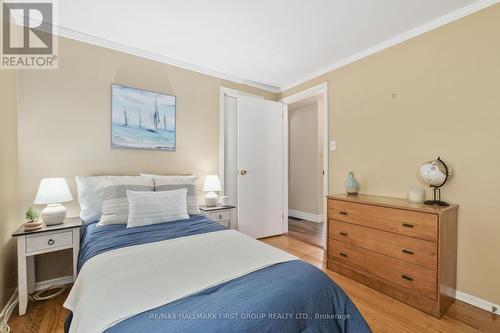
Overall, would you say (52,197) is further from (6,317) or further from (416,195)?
(416,195)

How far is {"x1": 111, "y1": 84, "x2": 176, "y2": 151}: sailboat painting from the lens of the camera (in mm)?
2457

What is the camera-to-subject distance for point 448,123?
199 centimetres

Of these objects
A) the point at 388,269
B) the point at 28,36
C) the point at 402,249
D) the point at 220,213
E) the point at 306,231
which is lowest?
the point at 306,231

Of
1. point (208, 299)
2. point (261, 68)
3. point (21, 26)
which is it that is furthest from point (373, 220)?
point (21, 26)

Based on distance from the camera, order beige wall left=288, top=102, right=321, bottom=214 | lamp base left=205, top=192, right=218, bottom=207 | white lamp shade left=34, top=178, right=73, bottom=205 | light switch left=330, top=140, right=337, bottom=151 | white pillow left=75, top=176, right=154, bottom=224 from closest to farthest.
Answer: white lamp shade left=34, top=178, right=73, bottom=205, white pillow left=75, top=176, right=154, bottom=224, lamp base left=205, top=192, right=218, bottom=207, light switch left=330, top=140, right=337, bottom=151, beige wall left=288, top=102, right=321, bottom=214

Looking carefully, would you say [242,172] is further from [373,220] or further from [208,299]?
[208,299]

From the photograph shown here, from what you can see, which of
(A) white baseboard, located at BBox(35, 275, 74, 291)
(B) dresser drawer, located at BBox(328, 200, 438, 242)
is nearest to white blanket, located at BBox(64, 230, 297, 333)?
(B) dresser drawer, located at BBox(328, 200, 438, 242)

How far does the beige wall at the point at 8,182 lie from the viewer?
1.69m

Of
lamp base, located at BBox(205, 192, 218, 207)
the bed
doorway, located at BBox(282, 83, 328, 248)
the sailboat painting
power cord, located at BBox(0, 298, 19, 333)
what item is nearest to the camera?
the bed

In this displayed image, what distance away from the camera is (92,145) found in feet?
7.64

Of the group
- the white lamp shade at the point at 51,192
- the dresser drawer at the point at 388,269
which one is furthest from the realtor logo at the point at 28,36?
the dresser drawer at the point at 388,269

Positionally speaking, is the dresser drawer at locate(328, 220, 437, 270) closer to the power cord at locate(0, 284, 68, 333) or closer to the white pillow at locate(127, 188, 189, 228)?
the white pillow at locate(127, 188, 189, 228)

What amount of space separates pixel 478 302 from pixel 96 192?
3.45 metres

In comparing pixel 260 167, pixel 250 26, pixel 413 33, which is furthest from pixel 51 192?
pixel 413 33
